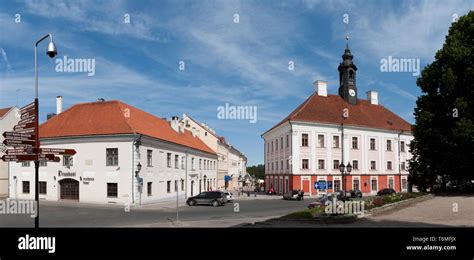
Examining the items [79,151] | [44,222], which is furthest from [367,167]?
[44,222]

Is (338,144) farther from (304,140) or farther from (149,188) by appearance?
(149,188)

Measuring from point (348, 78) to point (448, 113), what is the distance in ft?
85.6

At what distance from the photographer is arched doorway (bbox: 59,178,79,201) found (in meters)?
33.9

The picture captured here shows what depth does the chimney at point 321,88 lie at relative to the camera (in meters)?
56.7

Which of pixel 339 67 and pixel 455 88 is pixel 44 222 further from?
pixel 339 67

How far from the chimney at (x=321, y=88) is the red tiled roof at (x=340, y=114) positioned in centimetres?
62

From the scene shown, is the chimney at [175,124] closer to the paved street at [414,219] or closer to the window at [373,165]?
the window at [373,165]

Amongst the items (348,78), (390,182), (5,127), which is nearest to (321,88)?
(348,78)

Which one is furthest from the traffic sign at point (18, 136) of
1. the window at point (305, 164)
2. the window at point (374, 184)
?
the window at point (374, 184)

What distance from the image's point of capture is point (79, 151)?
111 feet

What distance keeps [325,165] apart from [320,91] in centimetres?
1226

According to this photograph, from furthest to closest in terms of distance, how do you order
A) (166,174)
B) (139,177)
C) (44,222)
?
(166,174)
(139,177)
(44,222)

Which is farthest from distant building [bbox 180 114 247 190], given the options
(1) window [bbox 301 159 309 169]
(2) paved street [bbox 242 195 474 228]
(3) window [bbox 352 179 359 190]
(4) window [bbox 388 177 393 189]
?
(2) paved street [bbox 242 195 474 228]
